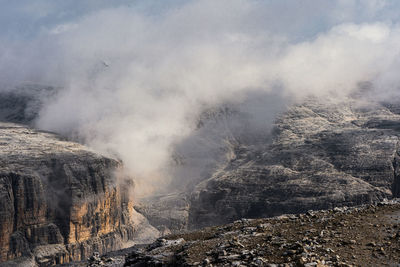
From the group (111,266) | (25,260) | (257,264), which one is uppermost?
(257,264)

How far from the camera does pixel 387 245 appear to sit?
143ft

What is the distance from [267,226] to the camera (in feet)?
198

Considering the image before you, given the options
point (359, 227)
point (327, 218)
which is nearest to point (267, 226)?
point (327, 218)

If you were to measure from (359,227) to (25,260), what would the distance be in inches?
6837

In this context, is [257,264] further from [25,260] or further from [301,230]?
[25,260]

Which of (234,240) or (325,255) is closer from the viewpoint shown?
(325,255)

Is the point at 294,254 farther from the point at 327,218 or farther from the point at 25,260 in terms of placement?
the point at 25,260

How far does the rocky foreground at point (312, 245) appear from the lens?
41.8 m

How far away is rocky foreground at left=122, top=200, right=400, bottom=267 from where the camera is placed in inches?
1646

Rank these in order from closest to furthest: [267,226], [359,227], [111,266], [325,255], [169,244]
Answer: [325,255], [359,227], [267,226], [169,244], [111,266]

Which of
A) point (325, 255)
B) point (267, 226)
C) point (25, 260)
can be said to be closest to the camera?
point (325, 255)

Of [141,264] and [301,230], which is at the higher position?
[301,230]

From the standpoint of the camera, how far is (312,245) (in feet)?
147

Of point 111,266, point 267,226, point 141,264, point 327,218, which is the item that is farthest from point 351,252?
point 111,266
